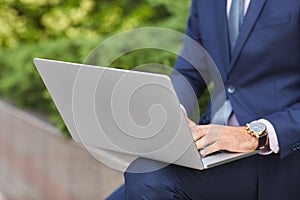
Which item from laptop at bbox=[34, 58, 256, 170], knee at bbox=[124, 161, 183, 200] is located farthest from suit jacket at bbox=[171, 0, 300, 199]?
knee at bbox=[124, 161, 183, 200]

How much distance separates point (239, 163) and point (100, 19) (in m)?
2.61

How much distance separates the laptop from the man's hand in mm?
21

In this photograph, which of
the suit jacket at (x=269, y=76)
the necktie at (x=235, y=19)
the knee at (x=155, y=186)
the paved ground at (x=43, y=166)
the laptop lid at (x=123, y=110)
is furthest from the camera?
the paved ground at (x=43, y=166)

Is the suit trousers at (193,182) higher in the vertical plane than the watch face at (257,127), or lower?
lower

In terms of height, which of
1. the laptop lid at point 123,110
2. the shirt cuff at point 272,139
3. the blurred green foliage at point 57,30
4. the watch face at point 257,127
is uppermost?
the laptop lid at point 123,110

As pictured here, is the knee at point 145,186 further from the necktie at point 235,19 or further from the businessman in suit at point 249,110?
the necktie at point 235,19

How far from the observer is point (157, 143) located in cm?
165

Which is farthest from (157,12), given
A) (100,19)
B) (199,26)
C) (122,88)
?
(122,88)

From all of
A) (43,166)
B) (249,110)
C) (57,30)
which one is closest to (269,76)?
(249,110)

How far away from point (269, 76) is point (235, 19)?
19 centimetres

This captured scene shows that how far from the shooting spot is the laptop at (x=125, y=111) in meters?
1.52

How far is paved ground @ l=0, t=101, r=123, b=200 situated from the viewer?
3.36 m

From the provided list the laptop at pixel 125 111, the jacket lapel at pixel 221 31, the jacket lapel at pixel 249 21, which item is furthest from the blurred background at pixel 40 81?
the laptop at pixel 125 111

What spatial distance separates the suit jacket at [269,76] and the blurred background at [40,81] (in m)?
1.20
